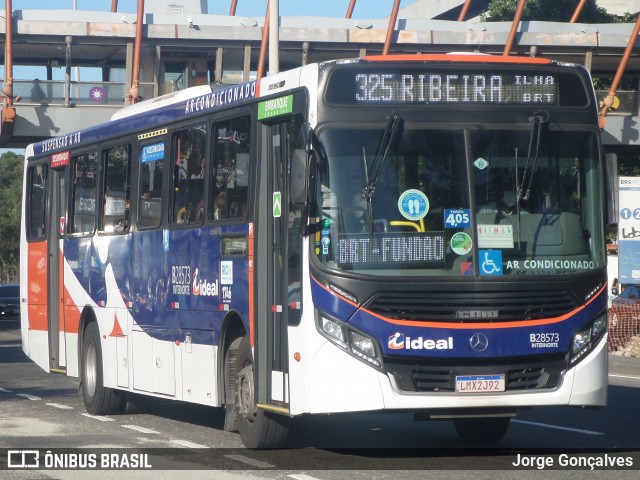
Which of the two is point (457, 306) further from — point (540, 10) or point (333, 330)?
point (540, 10)

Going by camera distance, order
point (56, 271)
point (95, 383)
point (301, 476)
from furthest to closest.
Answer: point (56, 271) < point (95, 383) < point (301, 476)

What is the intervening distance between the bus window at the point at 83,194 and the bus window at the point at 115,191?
398 millimetres

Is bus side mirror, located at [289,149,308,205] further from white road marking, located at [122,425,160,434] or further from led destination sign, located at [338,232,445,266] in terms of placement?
white road marking, located at [122,425,160,434]

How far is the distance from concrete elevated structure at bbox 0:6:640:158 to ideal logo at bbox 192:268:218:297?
35.2 metres

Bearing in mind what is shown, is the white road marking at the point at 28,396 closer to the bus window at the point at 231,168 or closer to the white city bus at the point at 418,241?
the bus window at the point at 231,168

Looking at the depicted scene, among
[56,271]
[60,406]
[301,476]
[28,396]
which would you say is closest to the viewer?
[301,476]

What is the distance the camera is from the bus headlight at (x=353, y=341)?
984 centimetres

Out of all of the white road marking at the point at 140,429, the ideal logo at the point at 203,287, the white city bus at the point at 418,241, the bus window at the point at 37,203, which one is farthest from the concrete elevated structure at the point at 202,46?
the white city bus at the point at 418,241

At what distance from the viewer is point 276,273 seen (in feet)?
35.7

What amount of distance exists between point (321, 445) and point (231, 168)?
263 centimetres

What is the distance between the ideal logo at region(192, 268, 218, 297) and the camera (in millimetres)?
12102

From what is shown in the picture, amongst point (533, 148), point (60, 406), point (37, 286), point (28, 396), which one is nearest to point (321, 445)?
point (533, 148)

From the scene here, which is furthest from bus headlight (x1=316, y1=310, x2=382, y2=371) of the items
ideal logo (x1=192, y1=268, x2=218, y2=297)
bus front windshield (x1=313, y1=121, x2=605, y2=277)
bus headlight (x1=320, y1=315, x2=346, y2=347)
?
ideal logo (x1=192, y1=268, x2=218, y2=297)

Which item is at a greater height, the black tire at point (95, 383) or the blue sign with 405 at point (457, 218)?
the blue sign with 405 at point (457, 218)
